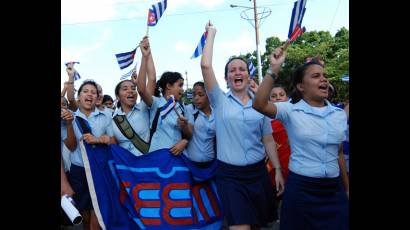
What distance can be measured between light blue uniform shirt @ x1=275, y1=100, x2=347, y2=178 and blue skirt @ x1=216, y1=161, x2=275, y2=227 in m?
0.56

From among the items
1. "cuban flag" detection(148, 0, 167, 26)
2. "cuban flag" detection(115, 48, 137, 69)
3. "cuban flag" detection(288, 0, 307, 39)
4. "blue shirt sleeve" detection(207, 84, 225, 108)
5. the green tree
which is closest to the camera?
"cuban flag" detection(288, 0, 307, 39)

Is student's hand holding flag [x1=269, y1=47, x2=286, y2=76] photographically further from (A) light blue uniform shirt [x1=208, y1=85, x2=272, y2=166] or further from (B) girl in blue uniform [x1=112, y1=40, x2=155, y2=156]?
(B) girl in blue uniform [x1=112, y1=40, x2=155, y2=156]

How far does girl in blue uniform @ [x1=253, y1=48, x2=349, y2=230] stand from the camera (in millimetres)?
3473

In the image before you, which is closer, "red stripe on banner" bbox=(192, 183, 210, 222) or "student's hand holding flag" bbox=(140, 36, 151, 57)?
"red stripe on banner" bbox=(192, 183, 210, 222)

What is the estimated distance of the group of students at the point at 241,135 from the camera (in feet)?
11.5

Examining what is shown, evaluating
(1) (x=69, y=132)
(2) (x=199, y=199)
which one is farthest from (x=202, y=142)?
(1) (x=69, y=132)

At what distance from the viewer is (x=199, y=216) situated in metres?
4.79

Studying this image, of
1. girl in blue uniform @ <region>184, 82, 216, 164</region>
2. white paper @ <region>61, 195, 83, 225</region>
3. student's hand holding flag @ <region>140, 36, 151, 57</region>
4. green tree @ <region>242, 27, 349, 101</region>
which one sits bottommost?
white paper @ <region>61, 195, 83, 225</region>

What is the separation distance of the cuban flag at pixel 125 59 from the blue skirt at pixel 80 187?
1.59 metres

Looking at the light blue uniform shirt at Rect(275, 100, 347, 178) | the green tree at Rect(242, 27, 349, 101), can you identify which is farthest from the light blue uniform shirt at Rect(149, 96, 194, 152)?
the green tree at Rect(242, 27, 349, 101)

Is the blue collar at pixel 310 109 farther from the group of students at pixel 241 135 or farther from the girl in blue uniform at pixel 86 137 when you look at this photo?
the girl in blue uniform at pixel 86 137
